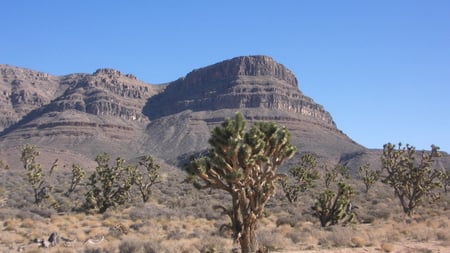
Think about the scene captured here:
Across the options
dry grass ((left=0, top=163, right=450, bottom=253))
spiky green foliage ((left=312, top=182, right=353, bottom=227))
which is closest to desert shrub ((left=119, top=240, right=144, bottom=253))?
dry grass ((left=0, top=163, right=450, bottom=253))

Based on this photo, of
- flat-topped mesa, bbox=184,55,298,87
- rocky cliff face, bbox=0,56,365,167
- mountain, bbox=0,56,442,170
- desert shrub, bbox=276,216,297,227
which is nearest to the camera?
desert shrub, bbox=276,216,297,227

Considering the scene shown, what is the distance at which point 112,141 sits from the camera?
138m

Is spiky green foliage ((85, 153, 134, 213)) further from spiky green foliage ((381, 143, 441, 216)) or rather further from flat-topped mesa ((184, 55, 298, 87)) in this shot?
flat-topped mesa ((184, 55, 298, 87))

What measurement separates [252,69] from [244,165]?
161254 millimetres

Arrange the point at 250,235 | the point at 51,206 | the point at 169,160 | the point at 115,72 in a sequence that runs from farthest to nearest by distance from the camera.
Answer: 1. the point at 115,72
2. the point at 169,160
3. the point at 51,206
4. the point at 250,235

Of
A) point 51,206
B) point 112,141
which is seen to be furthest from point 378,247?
point 112,141

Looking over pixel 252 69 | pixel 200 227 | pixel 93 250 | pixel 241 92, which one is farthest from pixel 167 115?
pixel 93 250

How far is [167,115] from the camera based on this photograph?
17050 cm

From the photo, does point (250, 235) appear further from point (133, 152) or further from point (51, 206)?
point (133, 152)

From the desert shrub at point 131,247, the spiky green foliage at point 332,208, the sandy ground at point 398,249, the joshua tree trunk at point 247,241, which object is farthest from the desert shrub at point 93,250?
the spiky green foliage at point 332,208

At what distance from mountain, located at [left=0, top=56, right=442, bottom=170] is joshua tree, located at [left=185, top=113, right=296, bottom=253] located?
3575 inches

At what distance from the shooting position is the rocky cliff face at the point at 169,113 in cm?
13225

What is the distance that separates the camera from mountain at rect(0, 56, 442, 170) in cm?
12788

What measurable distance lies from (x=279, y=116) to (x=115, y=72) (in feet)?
263
